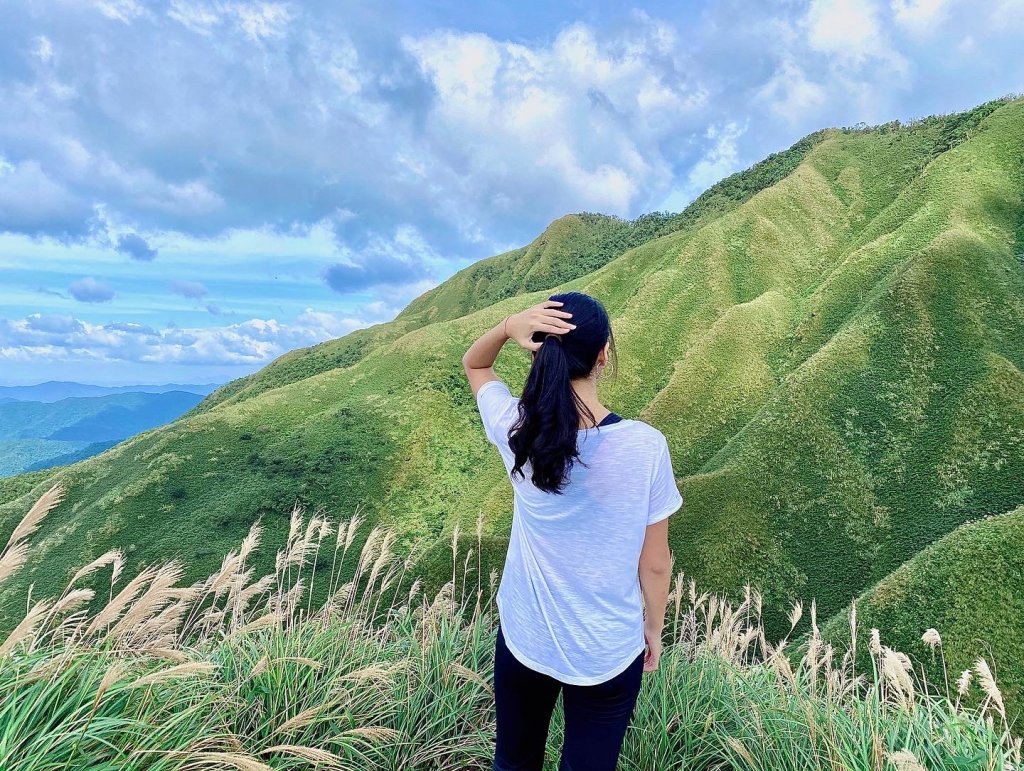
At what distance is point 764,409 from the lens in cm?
3694

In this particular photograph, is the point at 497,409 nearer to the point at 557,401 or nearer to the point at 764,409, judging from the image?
the point at 557,401

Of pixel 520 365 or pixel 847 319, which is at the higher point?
pixel 520 365

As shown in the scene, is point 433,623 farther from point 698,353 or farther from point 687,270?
point 687,270

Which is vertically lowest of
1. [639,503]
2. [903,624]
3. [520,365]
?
[903,624]

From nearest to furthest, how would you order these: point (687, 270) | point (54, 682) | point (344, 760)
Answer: point (54, 682), point (344, 760), point (687, 270)

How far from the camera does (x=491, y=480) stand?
45.7 m

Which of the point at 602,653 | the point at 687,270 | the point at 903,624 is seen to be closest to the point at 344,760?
the point at 602,653

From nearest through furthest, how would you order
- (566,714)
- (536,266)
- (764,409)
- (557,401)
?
(557,401), (566,714), (764,409), (536,266)

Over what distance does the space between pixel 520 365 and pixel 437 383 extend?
7881 mm

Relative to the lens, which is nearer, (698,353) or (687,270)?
(698,353)

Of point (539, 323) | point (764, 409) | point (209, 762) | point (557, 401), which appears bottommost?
point (764, 409)

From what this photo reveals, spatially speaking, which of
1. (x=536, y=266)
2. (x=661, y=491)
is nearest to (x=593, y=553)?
(x=661, y=491)

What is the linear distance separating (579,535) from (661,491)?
1.62 ft

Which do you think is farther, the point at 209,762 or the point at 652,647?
the point at 209,762
